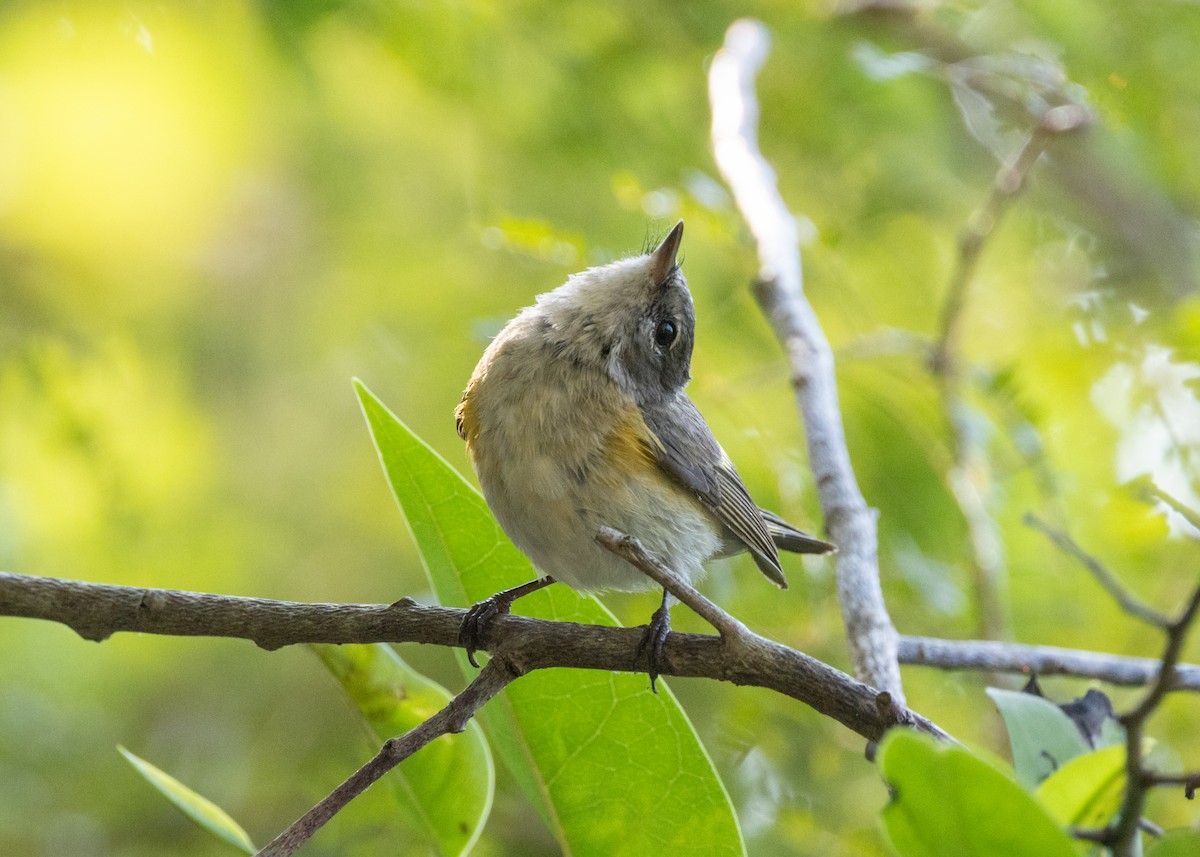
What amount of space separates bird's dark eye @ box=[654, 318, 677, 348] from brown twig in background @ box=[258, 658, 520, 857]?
1.03m

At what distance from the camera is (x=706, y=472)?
2.19 metres

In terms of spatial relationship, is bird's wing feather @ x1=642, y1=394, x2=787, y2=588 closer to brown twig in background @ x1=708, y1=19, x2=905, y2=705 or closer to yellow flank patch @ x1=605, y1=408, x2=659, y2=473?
yellow flank patch @ x1=605, y1=408, x2=659, y2=473

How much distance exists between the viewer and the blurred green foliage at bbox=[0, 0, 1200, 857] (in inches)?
112

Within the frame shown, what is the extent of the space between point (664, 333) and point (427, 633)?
104 centimetres

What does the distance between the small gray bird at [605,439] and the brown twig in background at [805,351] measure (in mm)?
201

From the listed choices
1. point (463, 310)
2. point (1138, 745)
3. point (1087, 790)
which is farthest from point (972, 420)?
point (1138, 745)

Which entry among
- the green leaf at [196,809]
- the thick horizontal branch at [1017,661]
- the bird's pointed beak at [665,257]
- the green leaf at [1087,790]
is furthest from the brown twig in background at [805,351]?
the green leaf at [196,809]

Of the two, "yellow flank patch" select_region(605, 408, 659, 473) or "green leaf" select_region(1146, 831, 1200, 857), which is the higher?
"green leaf" select_region(1146, 831, 1200, 857)

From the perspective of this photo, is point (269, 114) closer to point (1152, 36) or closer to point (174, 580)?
point (174, 580)

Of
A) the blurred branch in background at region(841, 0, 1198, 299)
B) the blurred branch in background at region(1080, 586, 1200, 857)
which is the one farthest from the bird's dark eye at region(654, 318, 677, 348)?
the blurred branch in background at region(841, 0, 1198, 299)

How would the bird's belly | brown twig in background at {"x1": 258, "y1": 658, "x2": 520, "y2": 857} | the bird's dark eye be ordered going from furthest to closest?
the bird's dark eye, the bird's belly, brown twig in background at {"x1": 258, "y1": 658, "x2": 520, "y2": 857}

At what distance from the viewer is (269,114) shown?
3.79 m

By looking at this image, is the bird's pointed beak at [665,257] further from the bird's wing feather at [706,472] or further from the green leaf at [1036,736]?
the green leaf at [1036,736]

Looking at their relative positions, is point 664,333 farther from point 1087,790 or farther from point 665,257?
point 1087,790
